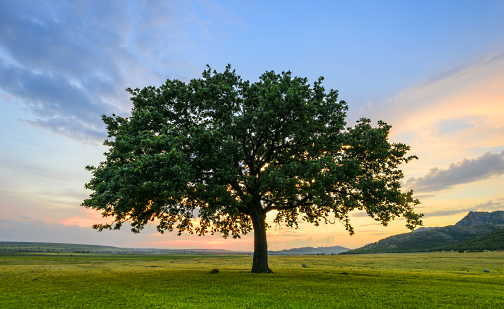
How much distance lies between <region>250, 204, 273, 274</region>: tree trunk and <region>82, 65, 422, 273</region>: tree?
4.7 inches

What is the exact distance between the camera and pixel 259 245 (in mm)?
33844

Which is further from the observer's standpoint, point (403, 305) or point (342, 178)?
point (342, 178)

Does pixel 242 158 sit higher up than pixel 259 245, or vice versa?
pixel 242 158

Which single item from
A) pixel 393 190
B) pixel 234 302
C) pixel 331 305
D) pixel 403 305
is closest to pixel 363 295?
pixel 403 305

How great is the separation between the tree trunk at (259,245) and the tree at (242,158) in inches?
4.7

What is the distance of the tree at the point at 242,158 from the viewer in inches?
997

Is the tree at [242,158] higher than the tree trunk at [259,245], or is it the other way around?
the tree at [242,158]

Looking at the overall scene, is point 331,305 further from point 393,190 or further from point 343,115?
point 343,115

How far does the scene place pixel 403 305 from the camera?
16.1 metres

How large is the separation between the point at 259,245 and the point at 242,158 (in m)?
10.9

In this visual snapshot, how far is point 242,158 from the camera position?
3175 cm

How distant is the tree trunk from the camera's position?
3342 cm

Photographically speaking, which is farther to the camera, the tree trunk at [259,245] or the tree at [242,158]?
the tree trunk at [259,245]

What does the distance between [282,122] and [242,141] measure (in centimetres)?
507
